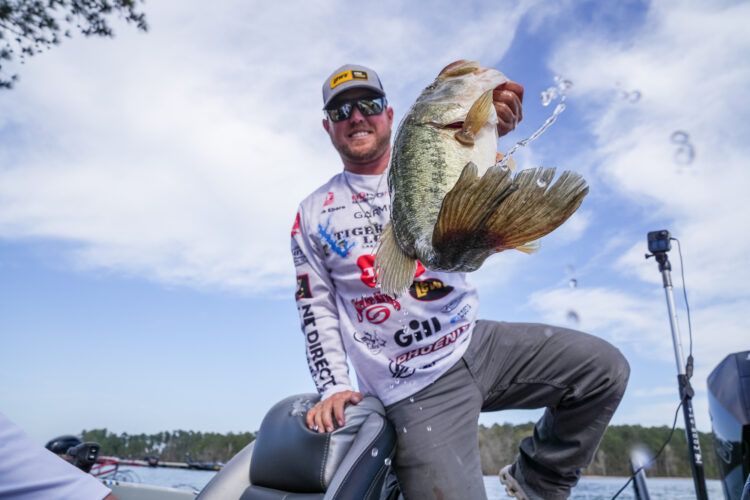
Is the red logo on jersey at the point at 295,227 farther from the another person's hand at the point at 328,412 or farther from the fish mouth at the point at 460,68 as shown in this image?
the fish mouth at the point at 460,68

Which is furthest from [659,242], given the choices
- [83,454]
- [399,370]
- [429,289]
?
[83,454]

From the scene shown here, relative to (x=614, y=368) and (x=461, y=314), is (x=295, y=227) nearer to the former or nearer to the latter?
(x=461, y=314)

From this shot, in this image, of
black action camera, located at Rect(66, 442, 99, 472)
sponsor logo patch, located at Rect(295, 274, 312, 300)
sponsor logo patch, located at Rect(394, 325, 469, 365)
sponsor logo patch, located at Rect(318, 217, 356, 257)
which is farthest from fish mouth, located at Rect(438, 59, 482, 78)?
black action camera, located at Rect(66, 442, 99, 472)

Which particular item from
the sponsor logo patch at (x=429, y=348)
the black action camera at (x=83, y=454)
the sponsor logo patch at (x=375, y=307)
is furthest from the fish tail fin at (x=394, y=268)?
the black action camera at (x=83, y=454)

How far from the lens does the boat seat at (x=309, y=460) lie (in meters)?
2.15

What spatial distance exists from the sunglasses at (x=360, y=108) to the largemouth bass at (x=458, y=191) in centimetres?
110

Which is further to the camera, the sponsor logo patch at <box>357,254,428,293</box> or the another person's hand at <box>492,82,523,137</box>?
the sponsor logo patch at <box>357,254,428,293</box>

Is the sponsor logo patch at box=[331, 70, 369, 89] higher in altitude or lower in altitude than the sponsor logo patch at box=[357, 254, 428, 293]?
higher

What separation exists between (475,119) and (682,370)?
3.46 metres

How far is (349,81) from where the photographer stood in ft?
9.17

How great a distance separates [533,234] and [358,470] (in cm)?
144

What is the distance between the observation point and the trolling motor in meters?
3.68

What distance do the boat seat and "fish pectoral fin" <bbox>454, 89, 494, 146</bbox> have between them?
1435 millimetres

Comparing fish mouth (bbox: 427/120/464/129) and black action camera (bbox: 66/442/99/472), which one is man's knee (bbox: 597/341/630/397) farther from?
black action camera (bbox: 66/442/99/472)
